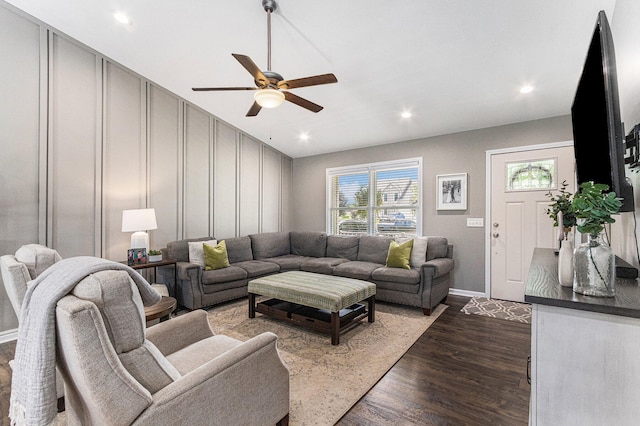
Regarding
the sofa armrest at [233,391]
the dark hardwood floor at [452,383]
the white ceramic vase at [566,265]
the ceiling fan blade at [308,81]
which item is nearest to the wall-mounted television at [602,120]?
the white ceramic vase at [566,265]

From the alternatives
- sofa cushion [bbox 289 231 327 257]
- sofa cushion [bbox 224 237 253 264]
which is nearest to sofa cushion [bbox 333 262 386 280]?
sofa cushion [bbox 289 231 327 257]

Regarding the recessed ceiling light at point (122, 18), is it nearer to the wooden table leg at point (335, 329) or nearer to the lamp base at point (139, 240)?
the lamp base at point (139, 240)

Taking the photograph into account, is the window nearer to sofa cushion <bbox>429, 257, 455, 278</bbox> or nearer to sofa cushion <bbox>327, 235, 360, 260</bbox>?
sofa cushion <bbox>327, 235, 360, 260</bbox>

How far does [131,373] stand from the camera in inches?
37.0

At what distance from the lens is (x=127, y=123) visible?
12.2ft

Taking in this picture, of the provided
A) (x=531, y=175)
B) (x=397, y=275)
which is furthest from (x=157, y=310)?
(x=531, y=175)

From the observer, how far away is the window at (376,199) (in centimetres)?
474

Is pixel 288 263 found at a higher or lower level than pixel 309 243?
lower

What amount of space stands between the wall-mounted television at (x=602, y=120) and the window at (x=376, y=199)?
2827 mm

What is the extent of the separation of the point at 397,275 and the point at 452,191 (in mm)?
1674

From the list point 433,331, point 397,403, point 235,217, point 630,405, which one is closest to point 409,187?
point 433,331

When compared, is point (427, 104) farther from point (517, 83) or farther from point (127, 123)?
point (127, 123)

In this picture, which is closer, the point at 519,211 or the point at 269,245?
the point at 519,211

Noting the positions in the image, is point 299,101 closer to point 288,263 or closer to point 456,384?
point 456,384
